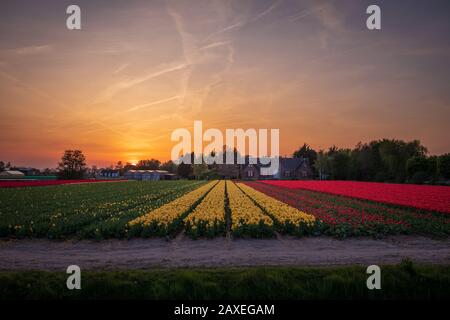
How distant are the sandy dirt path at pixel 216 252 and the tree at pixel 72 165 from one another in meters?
85.1

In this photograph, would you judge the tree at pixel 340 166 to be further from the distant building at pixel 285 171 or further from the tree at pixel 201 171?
the tree at pixel 201 171

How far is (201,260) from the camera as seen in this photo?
11.0 m

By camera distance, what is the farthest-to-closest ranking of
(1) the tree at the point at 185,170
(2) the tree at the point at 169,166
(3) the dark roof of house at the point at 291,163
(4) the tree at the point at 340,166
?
1. (2) the tree at the point at 169,166
2. (1) the tree at the point at 185,170
3. (3) the dark roof of house at the point at 291,163
4. (4) the tree at the point at 340,166

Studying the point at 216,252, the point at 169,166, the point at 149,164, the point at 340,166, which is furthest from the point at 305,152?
the point at 216,252

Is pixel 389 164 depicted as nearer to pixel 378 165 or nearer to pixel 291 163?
pixel 378 165

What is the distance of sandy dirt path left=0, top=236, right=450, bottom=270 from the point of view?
10547 millimetres

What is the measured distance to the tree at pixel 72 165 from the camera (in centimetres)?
9223

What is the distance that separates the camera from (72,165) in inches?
4011

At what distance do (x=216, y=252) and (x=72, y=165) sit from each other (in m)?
101

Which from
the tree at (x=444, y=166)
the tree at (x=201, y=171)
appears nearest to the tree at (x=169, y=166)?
the tree at (x=201, y=171)

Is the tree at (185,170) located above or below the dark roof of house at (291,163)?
below

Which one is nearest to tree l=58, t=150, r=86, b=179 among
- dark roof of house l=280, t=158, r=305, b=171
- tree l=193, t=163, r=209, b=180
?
tree l=193, t=163, r=209, b=180
